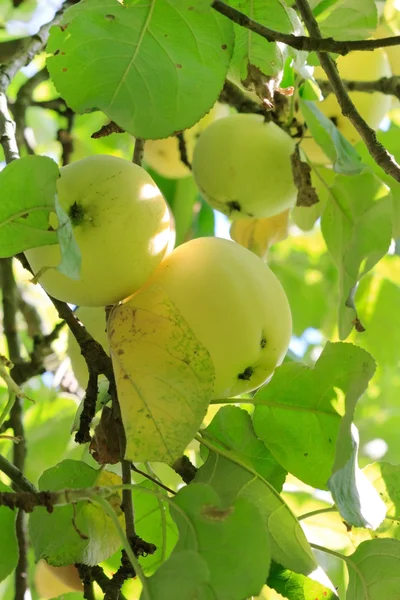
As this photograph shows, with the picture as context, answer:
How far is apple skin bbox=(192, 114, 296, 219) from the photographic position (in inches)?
A: 43.0

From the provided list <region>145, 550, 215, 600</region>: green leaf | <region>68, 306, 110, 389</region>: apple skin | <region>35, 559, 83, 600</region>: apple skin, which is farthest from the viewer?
<region>35, 559, 83, 600</region>: apple skin

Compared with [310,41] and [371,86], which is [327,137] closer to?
[310,41]

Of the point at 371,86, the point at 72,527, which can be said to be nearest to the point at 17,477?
the point at 72,527

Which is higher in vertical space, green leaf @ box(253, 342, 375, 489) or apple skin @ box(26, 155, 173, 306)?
apple skin @ box(26, 155, 173, 306)

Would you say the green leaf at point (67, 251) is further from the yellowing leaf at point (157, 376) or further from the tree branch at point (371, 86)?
the tree branch at point (371, 86)

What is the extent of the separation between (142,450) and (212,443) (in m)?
0.20

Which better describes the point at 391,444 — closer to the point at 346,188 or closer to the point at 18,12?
the point at 346,188

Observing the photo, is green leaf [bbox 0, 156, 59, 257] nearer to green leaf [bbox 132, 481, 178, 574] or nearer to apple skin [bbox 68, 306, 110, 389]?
apple skin [bbox 68, 306, 110, 389]

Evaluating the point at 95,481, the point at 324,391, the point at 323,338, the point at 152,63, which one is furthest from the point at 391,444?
the point at 152,63

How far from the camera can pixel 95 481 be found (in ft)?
2.66

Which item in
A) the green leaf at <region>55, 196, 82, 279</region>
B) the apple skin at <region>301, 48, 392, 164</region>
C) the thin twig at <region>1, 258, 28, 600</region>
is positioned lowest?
the thin twig at <region>1, 258, 28, 600</region>

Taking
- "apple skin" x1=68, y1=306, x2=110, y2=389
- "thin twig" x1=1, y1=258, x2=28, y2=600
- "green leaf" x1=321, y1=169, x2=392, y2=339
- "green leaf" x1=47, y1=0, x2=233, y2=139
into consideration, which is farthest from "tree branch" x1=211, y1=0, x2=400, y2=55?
"thin twig" x1=1, y1=258, x2=28, y2=600

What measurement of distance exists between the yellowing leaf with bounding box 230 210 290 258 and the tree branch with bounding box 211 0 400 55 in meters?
0.55

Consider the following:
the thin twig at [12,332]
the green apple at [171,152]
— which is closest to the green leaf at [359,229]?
the green apple at [171,152]
